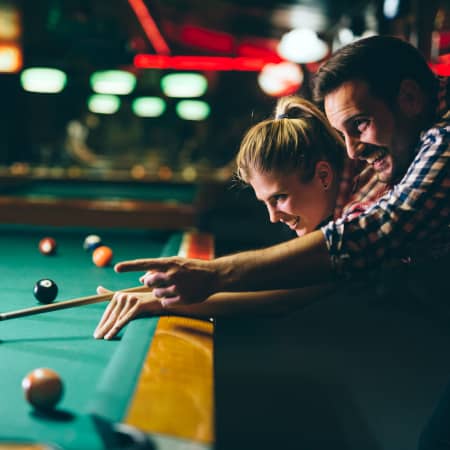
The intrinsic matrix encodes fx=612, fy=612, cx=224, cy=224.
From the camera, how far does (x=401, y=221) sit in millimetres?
1333

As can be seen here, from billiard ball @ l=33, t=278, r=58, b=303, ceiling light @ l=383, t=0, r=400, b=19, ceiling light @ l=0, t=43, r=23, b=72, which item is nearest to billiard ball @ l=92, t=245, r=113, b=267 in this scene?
billiard ball @ l=33, t=278, r=58, b=303

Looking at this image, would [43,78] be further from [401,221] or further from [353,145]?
[401,221]

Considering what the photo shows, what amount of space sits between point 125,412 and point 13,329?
2.48 ft

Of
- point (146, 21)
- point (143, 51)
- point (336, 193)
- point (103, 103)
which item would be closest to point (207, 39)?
point (143, 51)

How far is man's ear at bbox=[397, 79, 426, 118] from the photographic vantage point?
159cm

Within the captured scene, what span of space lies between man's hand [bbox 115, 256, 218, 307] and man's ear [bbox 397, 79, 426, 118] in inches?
26.1

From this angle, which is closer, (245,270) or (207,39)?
(245,270)

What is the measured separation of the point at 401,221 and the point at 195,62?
35.3 feet

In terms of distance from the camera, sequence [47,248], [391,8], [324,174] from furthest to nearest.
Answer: [391,8]
[47,248]
[324,174]

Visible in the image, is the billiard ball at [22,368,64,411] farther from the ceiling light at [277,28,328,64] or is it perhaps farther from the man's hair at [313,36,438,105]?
the ceiling light at [277,28,328,64]

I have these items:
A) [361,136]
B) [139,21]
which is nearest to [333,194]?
[361,136]

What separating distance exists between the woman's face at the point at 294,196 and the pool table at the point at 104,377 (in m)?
0.59

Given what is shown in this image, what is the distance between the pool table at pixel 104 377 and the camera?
3.05ft

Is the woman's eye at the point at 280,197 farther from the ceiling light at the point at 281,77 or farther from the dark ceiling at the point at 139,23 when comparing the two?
the ceiling light at the point at 281,77
